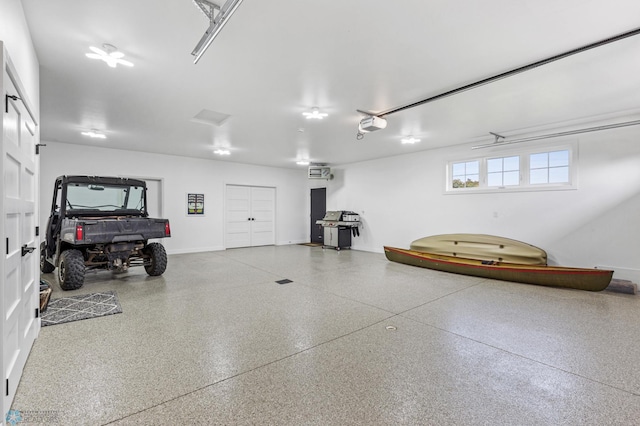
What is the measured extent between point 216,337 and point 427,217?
5.99m

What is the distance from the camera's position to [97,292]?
14.1 feet

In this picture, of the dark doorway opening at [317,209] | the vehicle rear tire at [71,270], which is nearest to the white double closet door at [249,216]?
the dark doorway opening at [317,209]

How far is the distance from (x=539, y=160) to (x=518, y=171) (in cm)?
40

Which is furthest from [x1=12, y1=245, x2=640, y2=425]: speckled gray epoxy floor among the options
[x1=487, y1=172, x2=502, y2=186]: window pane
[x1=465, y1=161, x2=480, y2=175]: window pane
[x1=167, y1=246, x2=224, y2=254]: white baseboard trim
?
[x1=167, y1=246, x2=224, y2=254]: white baseboard trim

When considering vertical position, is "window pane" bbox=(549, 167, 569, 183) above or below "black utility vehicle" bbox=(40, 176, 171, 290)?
above

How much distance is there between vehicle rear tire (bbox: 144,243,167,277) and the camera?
5234 mm

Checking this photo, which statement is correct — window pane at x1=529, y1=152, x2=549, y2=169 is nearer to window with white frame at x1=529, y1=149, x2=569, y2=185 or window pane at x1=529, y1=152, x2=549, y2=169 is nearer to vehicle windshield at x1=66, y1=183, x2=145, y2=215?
window with white frame at x1=529, y1=149, x2=569, y2=185

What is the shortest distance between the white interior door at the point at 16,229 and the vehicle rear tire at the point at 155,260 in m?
2.55

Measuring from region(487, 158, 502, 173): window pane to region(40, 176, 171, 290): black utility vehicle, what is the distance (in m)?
6.74

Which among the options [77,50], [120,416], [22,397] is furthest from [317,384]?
[77,50]

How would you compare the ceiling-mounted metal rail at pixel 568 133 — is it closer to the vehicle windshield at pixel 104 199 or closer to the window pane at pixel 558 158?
the window pane at pixel 558 158

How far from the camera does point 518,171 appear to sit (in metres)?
6.02

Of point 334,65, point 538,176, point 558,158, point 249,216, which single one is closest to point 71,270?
point 334,65

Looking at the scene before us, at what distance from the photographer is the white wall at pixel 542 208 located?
4.79 m
